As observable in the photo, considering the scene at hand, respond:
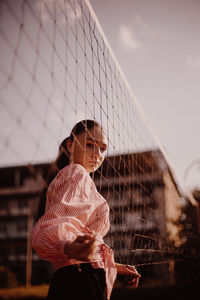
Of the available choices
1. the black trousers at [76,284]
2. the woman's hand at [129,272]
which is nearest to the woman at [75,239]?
the black trousers at [76,284]

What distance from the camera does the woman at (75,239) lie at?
1.11m

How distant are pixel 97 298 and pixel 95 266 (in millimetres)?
123

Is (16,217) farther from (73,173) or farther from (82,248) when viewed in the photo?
(82,248)

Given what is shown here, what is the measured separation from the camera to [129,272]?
1667mm

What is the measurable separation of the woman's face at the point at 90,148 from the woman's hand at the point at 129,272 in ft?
1.75

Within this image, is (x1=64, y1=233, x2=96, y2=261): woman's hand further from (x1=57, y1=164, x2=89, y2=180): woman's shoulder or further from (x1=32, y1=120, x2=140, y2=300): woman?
(x1=57, y1=164, x2=89, y2=180): woman's shoulder

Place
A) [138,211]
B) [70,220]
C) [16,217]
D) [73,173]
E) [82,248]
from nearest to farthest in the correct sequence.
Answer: [82,248]
[70,220]
[73,173]
[138,211]
[16,217]

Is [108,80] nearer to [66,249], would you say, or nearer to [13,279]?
[66,249]

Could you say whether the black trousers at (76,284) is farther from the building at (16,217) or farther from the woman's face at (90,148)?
the building at (16,217)

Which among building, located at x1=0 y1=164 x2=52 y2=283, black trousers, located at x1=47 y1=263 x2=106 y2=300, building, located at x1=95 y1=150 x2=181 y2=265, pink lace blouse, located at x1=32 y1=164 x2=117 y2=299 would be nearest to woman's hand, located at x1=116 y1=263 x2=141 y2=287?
building, located at x1=95 y1=150 x2=181 y2=265

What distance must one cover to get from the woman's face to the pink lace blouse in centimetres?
18

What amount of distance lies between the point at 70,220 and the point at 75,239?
0.51 ft

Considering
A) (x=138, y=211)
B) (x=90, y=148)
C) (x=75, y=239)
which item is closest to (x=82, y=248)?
(x=75, y=239)

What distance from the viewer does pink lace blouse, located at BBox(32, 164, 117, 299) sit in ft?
3.75
